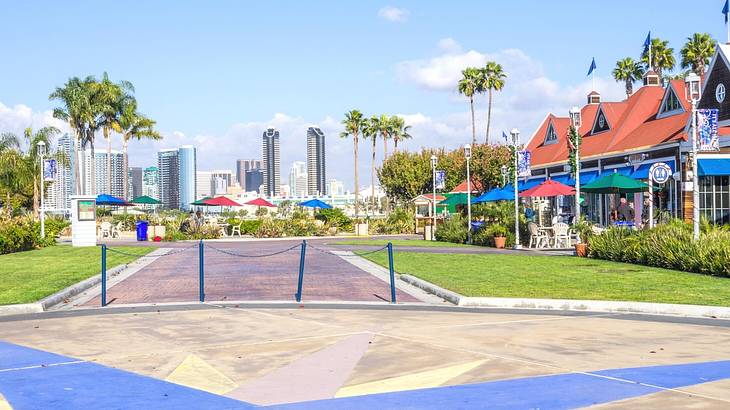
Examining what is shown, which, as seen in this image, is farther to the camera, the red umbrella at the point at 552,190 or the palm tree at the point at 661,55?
the palm tree at the point at 661,55

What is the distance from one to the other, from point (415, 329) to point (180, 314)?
167 inches

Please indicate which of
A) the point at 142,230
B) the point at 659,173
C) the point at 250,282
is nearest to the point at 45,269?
the point at 250,282

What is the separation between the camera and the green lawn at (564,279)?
1487 cm

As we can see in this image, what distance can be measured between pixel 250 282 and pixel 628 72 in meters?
66.0

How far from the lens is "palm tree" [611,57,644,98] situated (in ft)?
253

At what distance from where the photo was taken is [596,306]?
13.6 m

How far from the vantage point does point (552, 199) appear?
180ft

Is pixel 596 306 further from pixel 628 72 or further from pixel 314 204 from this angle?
pixel 628 72

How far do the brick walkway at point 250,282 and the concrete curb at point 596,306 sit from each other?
1.58 meters

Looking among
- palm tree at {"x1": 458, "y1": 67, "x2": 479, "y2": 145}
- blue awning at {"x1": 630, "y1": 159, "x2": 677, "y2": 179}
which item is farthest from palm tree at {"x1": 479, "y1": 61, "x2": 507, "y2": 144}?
blue awning at {"x1": 630, "y1": 159, "x2": 677, "y2": 179}

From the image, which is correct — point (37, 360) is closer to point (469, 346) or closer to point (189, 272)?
point (469, 346)

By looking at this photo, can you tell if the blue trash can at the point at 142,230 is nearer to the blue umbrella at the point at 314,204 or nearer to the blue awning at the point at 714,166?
the blue umbrella at the point at 314,204

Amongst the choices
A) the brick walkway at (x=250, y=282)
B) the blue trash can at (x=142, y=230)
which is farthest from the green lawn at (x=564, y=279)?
the blue trash can at (x=142, y=230)

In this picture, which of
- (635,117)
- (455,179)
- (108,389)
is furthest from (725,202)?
(455,179)
